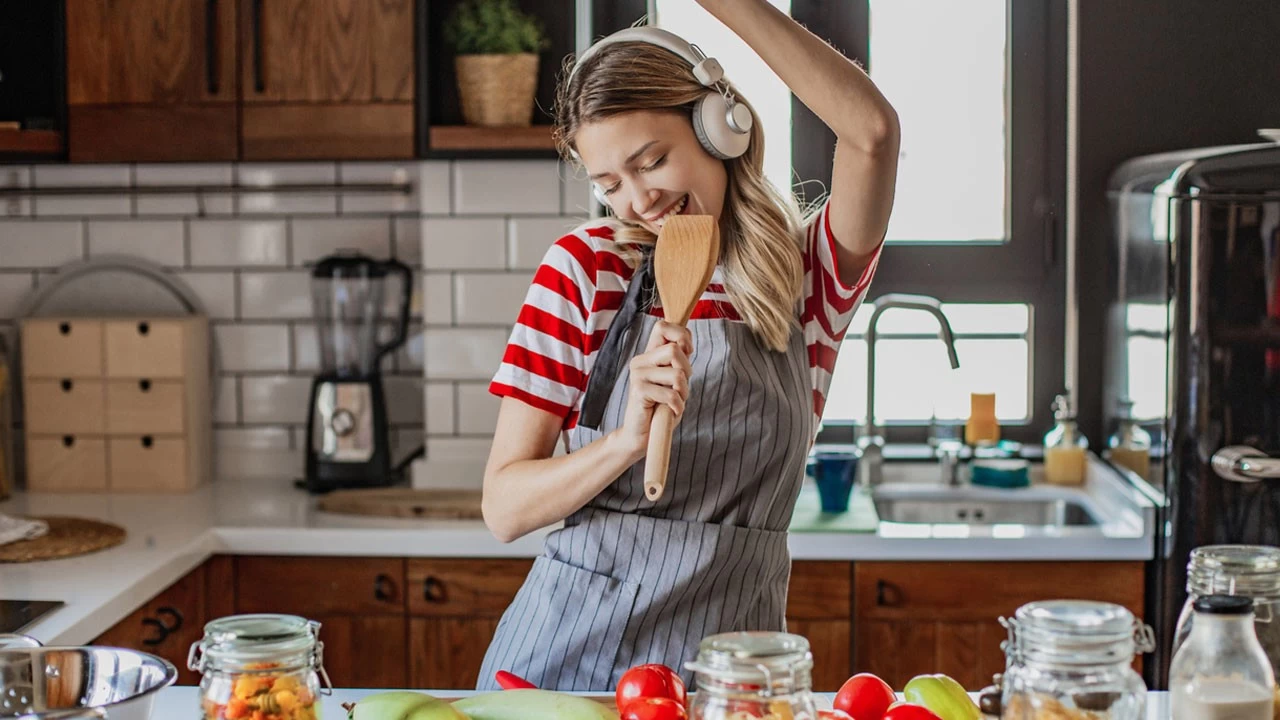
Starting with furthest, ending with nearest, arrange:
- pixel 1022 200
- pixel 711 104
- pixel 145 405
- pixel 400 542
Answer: pixel 1022 200 → pixel 145 405 → pixel 400 542 → pixel 711 104

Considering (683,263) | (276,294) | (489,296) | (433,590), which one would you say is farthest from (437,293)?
(683,263)

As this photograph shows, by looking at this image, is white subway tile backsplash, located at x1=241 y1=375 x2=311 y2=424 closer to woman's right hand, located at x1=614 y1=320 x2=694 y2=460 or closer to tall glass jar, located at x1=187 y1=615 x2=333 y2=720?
woman's right hand, located at x1=614 y1=320 x2=694 y2=460

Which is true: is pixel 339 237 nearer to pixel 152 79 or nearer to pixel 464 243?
pixel 464 243

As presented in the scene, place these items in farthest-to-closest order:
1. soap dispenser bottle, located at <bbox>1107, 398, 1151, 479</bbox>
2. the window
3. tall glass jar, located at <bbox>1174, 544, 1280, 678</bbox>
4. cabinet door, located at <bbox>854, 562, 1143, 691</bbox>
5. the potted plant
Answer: the window
the potted plant
soap dispenser bottle, located at <bbox>1107, 398, 1151, 479</bbox>
cabinet door, located at <bbox>854, 562, 1143, 691</bbox>
tall glass jar, located at <bbox>1174, 544, 1280, 678</bbox>

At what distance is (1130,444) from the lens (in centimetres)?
277

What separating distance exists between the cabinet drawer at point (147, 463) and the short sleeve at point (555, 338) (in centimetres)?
169

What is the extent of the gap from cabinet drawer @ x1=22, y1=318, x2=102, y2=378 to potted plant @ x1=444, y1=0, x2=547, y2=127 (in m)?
0.95

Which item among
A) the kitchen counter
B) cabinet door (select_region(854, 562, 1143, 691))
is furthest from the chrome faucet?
the kitchen counter

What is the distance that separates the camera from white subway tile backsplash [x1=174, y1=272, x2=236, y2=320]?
10.4ft

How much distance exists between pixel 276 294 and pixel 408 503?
735 mm

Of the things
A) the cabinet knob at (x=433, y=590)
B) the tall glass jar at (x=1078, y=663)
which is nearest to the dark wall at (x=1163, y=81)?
the cabinet knob at (x=433, y=590)

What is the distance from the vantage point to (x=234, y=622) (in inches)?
41.8

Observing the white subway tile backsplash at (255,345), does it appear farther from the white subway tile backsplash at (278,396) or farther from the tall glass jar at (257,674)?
the tall glass jar at (257,674)

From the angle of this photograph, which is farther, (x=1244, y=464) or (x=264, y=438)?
(x=264, y=438)
